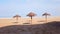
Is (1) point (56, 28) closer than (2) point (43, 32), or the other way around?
(2) point (43, 32)

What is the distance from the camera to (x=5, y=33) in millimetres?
9266

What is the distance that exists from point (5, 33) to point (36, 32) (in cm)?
196

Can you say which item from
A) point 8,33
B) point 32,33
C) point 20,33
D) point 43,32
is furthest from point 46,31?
point 8,33

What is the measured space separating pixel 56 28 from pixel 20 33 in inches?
96.6

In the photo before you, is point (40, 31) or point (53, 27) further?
point (53, 27)

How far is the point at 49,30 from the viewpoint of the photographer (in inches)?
368

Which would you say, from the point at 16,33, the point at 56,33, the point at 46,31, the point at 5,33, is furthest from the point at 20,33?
the point at 56,33

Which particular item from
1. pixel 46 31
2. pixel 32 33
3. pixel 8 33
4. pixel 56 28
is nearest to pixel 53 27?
pixel 56 28

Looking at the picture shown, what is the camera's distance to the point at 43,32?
29.8ft

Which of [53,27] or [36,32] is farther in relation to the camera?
[53,27]

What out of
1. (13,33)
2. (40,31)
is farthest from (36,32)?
(13,33)

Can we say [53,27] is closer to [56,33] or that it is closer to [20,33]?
[56,33]

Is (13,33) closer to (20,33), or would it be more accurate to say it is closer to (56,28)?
(20,33)

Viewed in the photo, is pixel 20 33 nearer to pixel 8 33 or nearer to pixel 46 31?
pixel 8 33
